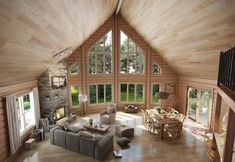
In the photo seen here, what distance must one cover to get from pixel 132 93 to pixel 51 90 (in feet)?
17.2

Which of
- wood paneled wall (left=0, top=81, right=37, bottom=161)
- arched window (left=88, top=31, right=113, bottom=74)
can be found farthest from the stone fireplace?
wood paneled wall (left=0, top=81, right=37, bottom=161)

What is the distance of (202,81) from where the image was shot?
7.62m

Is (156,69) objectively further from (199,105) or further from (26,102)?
(26,102)

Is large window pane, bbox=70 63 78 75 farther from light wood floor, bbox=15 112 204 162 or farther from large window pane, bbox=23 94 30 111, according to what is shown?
light wood floor, bbox=15 112 204 162

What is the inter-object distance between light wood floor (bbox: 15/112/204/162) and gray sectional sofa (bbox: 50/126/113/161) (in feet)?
0.56

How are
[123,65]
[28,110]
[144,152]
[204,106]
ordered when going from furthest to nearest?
[123,65] → [204,106] → [28,110] → [144,152]

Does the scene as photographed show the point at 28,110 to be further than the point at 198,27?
Yes

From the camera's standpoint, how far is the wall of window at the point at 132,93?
32.7 feet

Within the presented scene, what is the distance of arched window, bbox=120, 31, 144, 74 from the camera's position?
9.55m

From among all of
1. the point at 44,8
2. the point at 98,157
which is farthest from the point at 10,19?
the point at 98,157

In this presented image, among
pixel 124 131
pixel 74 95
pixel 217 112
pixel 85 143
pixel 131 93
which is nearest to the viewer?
pixel 217 112

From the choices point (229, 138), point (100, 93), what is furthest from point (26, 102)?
point (229, 138)

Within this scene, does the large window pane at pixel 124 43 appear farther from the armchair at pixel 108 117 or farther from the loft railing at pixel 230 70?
the loft railing at pixel 230 70

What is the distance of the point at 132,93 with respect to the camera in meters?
10.4
